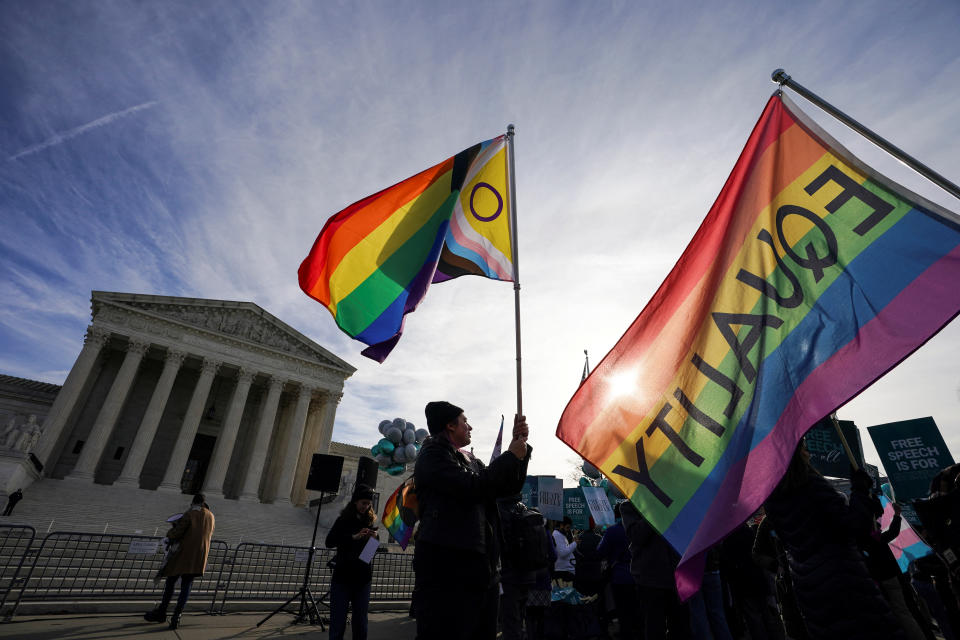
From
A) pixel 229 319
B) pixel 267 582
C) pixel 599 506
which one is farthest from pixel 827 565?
pixel 229 319

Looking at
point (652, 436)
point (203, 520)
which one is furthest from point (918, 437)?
point (203, 520)

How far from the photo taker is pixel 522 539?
3.83 m

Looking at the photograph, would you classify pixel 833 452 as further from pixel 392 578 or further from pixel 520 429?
pixel 520 429

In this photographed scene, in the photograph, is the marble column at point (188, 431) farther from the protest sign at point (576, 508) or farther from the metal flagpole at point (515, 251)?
the metal flagpole at point (515, 251)

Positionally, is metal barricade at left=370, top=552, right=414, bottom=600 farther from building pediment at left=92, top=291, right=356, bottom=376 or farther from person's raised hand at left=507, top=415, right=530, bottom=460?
building pediment at left=92, top=291, right=356, bottom=376

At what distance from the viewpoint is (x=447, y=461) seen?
2.68 meters

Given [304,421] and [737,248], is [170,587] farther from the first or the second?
[304,421]

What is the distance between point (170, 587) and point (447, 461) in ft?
21.2

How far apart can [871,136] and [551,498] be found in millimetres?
10238

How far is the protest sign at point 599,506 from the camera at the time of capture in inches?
442

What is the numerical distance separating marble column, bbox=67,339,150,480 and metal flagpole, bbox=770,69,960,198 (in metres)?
31.3

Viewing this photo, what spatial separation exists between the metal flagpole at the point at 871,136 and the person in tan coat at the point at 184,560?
857 centimetres

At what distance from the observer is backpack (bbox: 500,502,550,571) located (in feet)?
12.4

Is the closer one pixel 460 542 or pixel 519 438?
pixel 460 542
